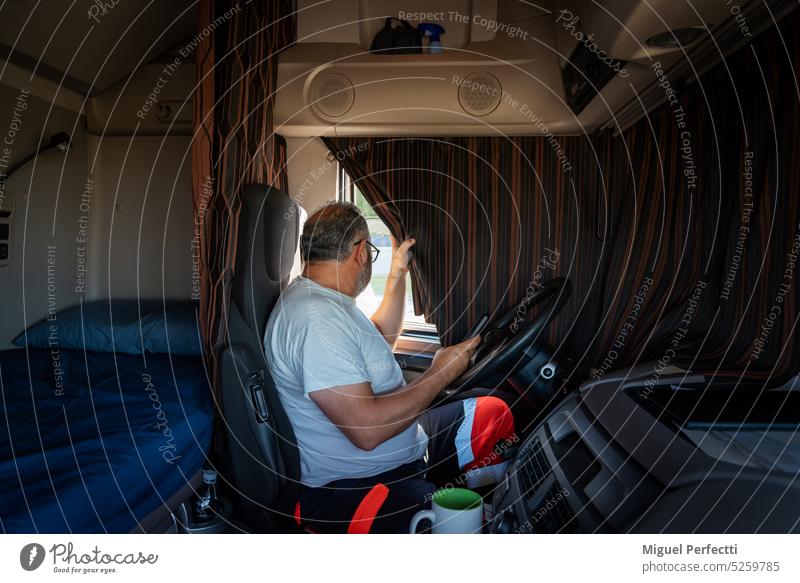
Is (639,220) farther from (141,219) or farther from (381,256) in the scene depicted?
(141,219)

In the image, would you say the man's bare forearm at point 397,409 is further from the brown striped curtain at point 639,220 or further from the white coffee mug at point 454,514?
the brown striped curtain at point 639,220

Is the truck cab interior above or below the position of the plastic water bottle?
above

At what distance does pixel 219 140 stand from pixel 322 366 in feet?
1.86

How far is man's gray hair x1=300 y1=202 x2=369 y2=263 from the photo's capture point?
4.43ft

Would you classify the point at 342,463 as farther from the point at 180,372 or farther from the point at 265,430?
the point at 180,372

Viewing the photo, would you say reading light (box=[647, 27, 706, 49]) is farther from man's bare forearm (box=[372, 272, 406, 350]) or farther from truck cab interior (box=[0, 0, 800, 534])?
man's bare forearm (box=[372, 272, 406, 350])

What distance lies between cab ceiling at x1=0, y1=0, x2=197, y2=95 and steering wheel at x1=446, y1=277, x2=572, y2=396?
1490 mm

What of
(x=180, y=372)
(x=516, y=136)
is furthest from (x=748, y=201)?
(x=180, y=372)

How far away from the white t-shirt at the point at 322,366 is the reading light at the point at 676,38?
0.91 metres

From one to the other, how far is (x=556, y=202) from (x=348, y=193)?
0.89 metres

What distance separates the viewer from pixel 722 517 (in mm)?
631

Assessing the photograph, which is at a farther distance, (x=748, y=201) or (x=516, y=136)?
(x=516, y=136)

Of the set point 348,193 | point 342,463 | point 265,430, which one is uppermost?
point 348,193

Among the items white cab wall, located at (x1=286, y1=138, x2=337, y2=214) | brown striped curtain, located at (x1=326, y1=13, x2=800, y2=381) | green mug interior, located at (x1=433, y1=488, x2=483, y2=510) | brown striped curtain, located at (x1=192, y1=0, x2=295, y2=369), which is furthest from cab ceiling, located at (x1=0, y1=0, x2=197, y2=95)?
green mug interior, located at (x1=433, y1=488, x2=483, y2=510)
